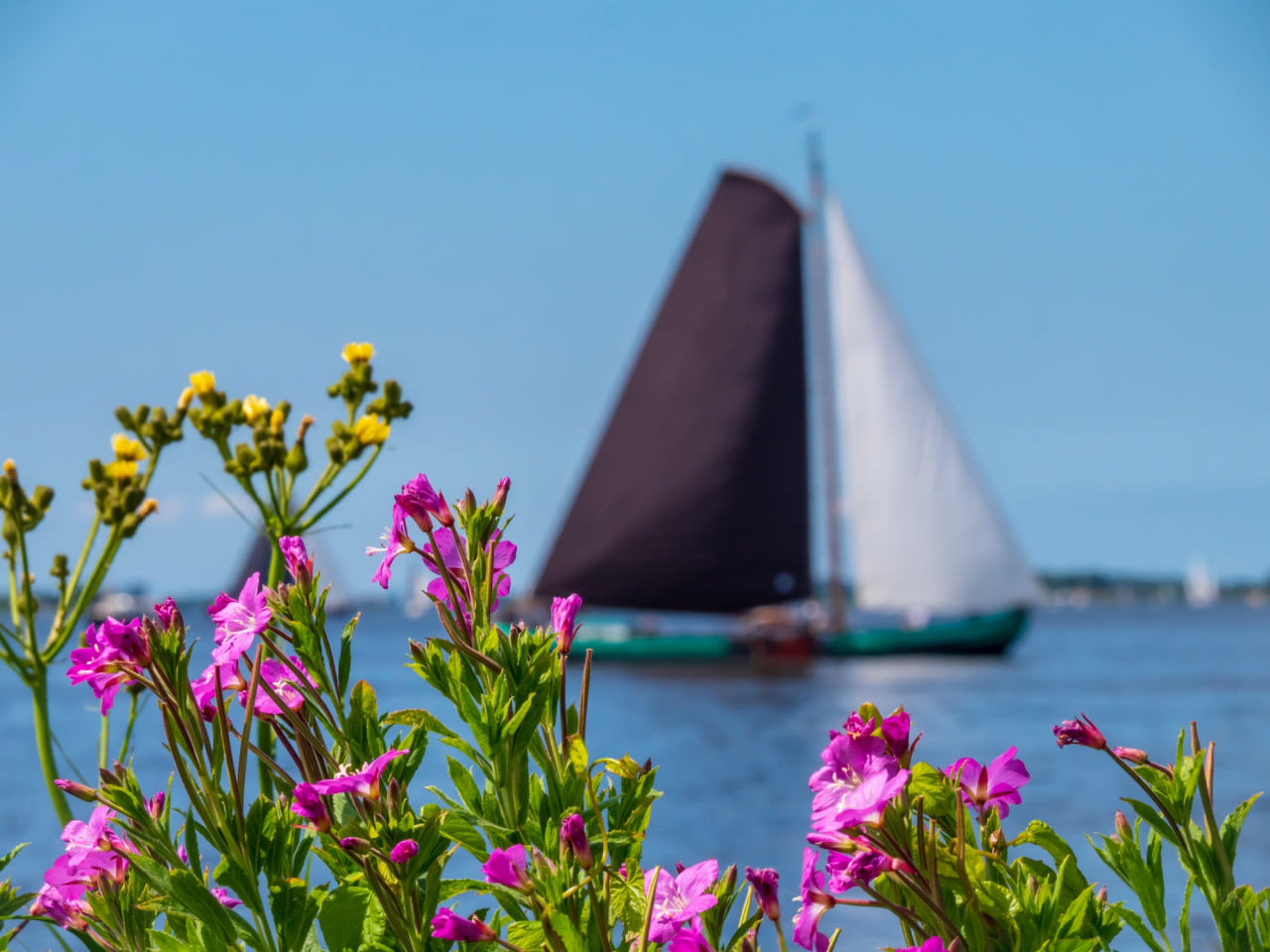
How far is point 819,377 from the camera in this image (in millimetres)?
30906

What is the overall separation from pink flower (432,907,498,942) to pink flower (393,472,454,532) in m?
0.28

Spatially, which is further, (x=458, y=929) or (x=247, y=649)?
(x=247, y=649)

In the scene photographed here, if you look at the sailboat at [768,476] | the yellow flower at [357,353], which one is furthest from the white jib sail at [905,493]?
the yellow flower at [357,353]

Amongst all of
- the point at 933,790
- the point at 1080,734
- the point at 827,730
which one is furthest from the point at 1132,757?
the point at 827,730

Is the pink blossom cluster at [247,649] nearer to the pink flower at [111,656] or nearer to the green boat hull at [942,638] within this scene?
the pink flower at [111,656]

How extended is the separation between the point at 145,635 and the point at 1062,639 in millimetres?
65523

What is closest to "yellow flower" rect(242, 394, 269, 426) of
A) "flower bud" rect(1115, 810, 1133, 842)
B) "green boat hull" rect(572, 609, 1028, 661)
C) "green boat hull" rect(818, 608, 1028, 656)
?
"flower bud" rect(1115, 810, 1133, 842)

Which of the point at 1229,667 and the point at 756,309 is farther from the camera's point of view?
the point at 1229,667

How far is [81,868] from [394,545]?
344 mm

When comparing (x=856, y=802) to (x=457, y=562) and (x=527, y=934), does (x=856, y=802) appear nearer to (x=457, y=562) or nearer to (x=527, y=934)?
(x=527, y=934)

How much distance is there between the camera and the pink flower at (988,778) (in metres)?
0.96

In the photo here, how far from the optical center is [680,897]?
95 cm

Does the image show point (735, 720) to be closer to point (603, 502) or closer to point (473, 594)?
point (603, 502)

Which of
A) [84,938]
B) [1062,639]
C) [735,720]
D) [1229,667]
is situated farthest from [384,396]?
[1062,639]
